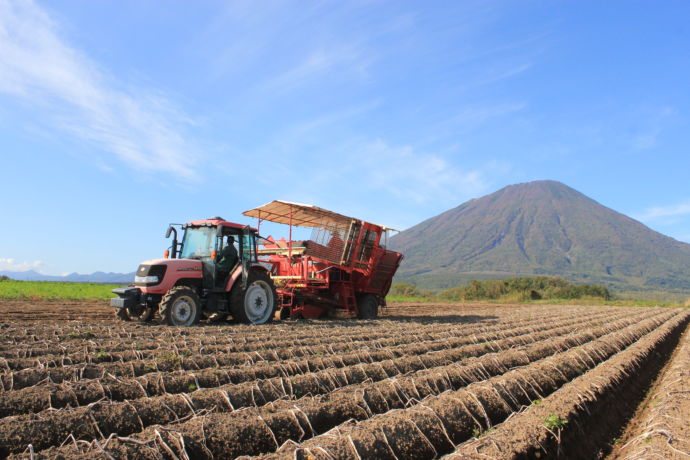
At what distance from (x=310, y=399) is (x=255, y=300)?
638cm

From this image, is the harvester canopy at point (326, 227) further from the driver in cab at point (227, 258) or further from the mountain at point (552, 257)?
the mountain at point (552, 257)

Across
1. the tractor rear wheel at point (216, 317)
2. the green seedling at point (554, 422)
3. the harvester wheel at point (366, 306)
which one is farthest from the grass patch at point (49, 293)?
the green seedling at point (554, 422)

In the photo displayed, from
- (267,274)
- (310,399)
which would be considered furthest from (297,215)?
(310,399)

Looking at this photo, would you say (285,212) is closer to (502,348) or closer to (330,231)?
(330,231)

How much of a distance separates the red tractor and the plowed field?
114cm

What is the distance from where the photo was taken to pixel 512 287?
139 feet

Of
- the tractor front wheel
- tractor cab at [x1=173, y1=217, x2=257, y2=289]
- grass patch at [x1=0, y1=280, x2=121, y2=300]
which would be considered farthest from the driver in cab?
grass patch at [x1=0, y1=280, x2=121, y2=300]

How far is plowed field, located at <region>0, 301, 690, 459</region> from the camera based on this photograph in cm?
342

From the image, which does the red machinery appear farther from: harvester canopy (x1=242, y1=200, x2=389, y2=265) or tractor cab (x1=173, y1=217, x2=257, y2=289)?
tractor cab (x1=173, y1=217, x2=257, y2=289)

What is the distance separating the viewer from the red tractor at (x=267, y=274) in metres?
9.30

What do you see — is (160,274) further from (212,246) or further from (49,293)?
(49,293)

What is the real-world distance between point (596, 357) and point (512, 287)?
3571 centimetres

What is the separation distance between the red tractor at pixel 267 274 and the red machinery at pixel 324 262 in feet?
0.09

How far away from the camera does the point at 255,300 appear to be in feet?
35.0
